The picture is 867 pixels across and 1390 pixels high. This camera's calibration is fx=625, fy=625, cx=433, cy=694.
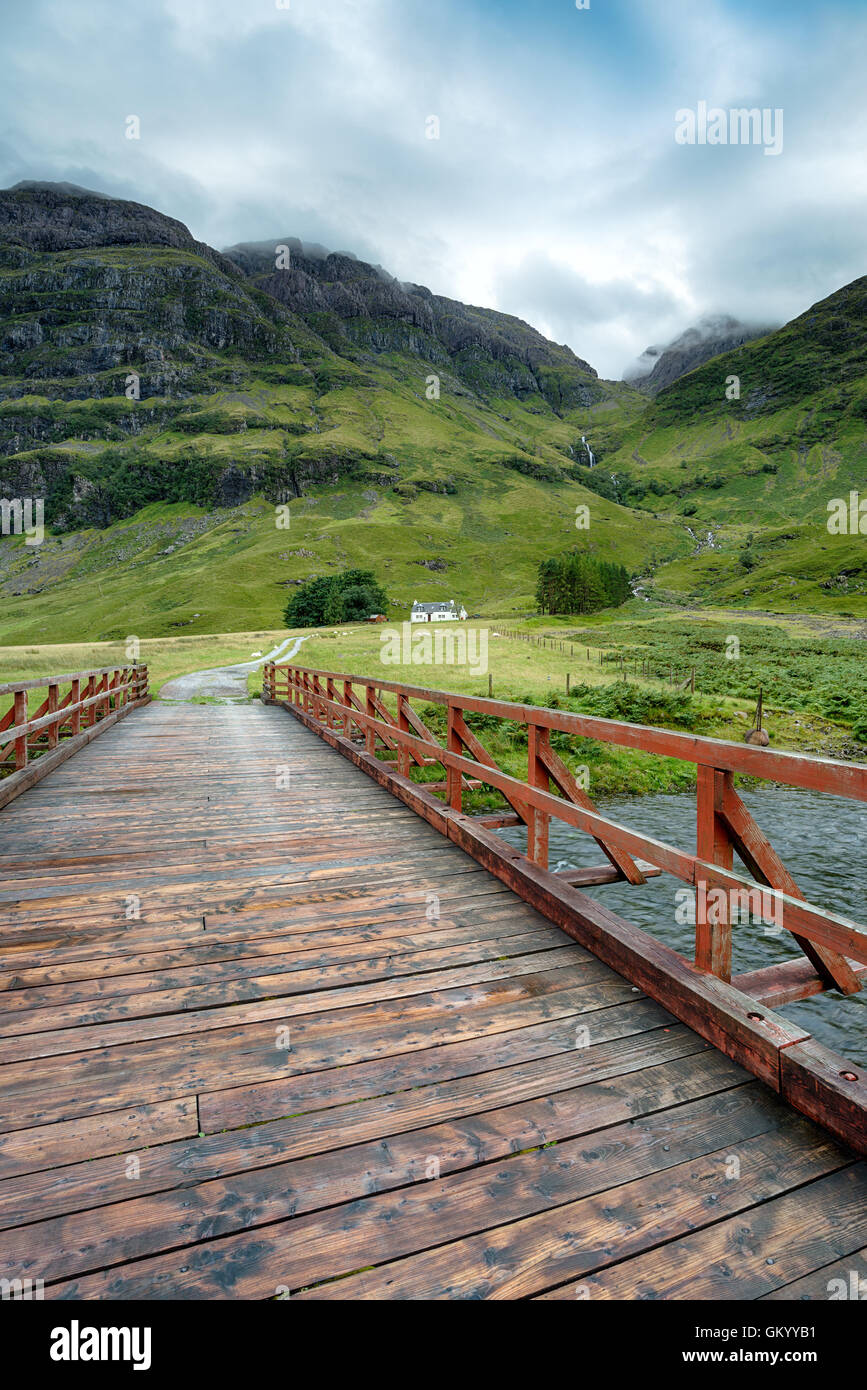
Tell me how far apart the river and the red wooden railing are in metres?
7.08

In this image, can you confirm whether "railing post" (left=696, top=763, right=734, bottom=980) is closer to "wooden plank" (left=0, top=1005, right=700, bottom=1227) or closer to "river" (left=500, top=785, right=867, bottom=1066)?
"wooden plank" (left=0, top=1005, right=700, bottom=1227)

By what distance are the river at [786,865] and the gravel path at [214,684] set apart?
1443cm

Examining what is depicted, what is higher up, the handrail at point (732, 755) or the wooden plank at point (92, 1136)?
the handrail at point (732, 755)

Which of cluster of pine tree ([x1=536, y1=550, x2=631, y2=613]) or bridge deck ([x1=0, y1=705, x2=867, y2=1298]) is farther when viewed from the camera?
cluster of pine tree ([x1=536, y1=550, x2=631, y2=613])

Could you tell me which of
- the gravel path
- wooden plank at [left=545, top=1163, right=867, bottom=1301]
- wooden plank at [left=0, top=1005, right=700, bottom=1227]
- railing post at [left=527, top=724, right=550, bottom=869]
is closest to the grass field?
the gravel path

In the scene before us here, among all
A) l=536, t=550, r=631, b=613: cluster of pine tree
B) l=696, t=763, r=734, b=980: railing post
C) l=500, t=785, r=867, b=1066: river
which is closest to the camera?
l=696, t=763, r=734, b=980: railing post

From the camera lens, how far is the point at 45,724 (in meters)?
8.91

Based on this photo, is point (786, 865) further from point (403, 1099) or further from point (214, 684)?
point (214, 684)

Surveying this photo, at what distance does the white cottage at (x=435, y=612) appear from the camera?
329 ft

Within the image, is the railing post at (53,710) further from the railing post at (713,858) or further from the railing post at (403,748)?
the railing post at (713,858)

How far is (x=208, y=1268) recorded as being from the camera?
1814 millimetres

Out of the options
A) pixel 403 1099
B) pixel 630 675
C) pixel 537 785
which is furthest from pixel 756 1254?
pixel 630 675

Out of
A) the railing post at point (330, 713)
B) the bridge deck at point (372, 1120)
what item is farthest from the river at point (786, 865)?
the railing post at point (330, 713)

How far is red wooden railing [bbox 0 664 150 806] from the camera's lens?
7.77 metres
